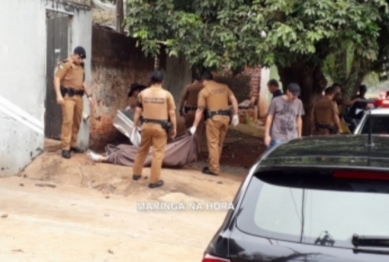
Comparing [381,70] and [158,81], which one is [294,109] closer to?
[158,81]

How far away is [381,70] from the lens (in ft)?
53.0

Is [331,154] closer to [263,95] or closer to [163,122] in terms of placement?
[163,122]

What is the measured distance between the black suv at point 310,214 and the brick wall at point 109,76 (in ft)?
27.1

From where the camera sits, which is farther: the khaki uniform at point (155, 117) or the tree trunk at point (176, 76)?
the tree trunk at point (176, 76)

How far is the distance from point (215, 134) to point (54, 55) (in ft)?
10.1

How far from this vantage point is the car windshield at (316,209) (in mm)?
3074

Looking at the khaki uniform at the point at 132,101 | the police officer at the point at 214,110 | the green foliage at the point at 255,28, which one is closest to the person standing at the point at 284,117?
the green foliage at the point at 255,28

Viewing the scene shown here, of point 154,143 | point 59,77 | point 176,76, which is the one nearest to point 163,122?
point 154,143

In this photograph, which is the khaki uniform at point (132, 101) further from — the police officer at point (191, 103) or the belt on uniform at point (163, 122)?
the belt on uniform at point (163, 122)

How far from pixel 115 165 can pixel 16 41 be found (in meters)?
2.42

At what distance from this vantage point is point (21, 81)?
9570 millimetres

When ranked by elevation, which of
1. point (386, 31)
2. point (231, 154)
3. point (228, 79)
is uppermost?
point (386, 31)

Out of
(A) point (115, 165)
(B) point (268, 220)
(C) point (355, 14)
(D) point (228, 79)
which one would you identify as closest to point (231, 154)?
(A) point (115, 165)

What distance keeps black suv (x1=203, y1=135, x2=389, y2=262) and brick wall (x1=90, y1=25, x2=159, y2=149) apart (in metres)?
8.27
